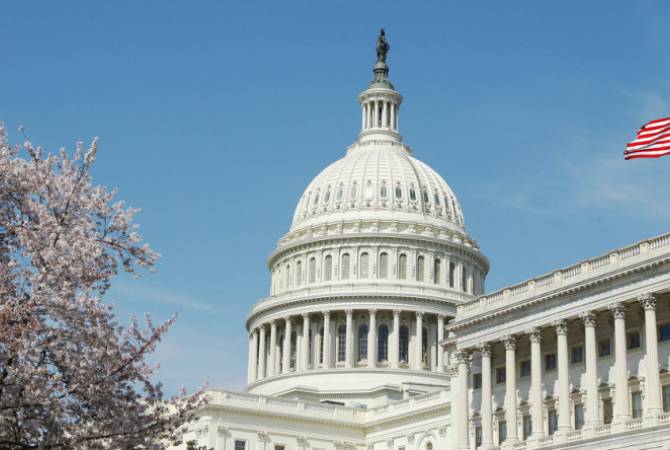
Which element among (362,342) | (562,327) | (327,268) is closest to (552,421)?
(562,327)

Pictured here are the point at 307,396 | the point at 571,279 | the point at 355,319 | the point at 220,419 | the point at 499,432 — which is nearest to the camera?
the point at 571,279

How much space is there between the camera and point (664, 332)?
68875mm

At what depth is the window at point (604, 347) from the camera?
7262 centimetres

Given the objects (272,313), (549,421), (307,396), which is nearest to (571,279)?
(549,421)

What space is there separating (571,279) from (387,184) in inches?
2891

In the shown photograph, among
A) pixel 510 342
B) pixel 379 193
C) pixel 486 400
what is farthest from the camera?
pixel 379 193

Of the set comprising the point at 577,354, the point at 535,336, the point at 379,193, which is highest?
the point at 379,193

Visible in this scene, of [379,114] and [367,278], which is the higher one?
[379,114]

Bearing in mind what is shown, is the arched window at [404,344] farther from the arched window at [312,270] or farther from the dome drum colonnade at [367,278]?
the arched window at [312,270]

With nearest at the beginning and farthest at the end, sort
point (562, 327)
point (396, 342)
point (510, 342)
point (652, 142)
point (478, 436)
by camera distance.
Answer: point (652, 142) < point (562, 327) < point (510, 342) < point (478, 436) < point (396, 342)

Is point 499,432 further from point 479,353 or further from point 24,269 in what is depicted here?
point 24,269

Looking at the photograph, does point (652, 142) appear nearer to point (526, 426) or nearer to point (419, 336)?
point (526, 426)

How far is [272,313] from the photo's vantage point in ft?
461

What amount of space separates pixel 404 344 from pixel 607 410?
64.1 m
